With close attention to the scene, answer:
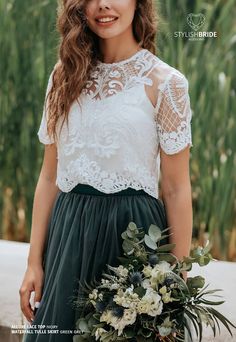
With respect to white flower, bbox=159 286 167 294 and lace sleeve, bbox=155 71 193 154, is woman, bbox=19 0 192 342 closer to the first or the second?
lace sleeve, bbox=155 71 193 154

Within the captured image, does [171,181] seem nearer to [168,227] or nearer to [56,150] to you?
[168,227]

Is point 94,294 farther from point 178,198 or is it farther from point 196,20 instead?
point 196,20

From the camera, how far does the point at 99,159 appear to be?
1.61 m

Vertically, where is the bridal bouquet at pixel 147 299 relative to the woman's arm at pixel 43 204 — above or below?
below

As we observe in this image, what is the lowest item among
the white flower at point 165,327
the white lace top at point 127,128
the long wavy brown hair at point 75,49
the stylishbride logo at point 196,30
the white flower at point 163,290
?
the white flower at point 165,327

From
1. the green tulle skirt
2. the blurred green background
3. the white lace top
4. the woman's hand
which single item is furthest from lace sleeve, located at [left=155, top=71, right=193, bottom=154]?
the blurred green background

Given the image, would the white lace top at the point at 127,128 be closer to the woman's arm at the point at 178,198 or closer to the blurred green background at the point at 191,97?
the woman's arm at the point at 178,198

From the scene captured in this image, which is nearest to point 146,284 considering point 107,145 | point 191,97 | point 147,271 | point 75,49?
point 147,271

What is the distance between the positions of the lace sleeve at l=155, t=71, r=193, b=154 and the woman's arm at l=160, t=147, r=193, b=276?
0.09 feet

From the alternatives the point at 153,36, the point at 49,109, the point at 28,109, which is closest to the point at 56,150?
the point at 49,109

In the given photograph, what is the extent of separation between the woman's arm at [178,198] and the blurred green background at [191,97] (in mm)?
1171

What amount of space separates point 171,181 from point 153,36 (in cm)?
33

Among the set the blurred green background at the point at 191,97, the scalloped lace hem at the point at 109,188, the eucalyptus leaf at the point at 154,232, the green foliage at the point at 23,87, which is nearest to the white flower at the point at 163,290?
the eucalyptus leaf at the point at 154,232

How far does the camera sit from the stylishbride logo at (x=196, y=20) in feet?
→ 9.04
